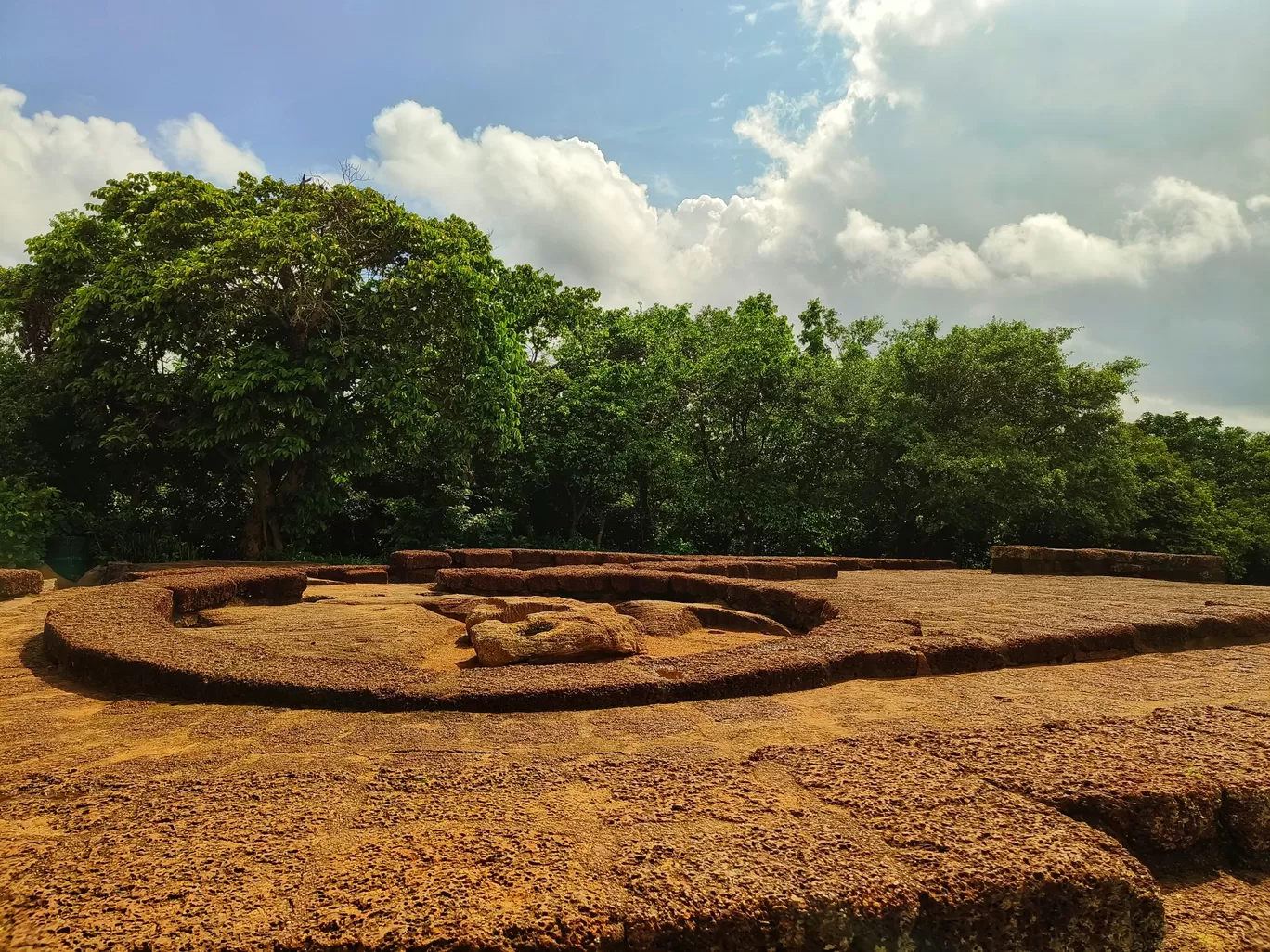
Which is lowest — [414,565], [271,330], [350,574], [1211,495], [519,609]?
[350,574]

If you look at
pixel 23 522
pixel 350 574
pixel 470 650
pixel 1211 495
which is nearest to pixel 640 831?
pixel 470 650

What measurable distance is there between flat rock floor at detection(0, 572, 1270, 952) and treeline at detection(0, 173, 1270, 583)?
10539 mm

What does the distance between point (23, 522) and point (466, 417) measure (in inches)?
291

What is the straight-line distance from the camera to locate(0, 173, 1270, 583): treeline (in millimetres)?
11961

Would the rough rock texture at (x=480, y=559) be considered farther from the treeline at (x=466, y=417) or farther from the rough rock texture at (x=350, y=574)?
the treeline at (x=466, y=417)

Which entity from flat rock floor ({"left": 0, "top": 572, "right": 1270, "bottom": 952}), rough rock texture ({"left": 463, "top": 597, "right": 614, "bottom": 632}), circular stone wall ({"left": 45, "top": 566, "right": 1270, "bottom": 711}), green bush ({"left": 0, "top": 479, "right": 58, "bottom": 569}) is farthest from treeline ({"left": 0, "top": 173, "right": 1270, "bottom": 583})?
flat rock floor ({"left": 0, "top": 572, "right": 1270, "bottom": 952})

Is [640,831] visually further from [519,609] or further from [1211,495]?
[1211,495]

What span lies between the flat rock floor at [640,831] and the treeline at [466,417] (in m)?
10.5

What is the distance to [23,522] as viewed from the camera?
11.4 meters

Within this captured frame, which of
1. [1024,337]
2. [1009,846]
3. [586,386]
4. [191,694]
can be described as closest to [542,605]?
[191,694]

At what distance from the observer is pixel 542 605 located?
553cm

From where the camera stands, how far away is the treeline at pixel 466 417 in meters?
12.0

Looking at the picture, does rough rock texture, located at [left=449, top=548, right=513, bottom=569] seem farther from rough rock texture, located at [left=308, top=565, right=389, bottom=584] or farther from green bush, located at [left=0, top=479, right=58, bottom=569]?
green bush, located at [left=0, top=479, right=58, bottom=569]

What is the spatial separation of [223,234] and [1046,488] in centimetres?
1646
